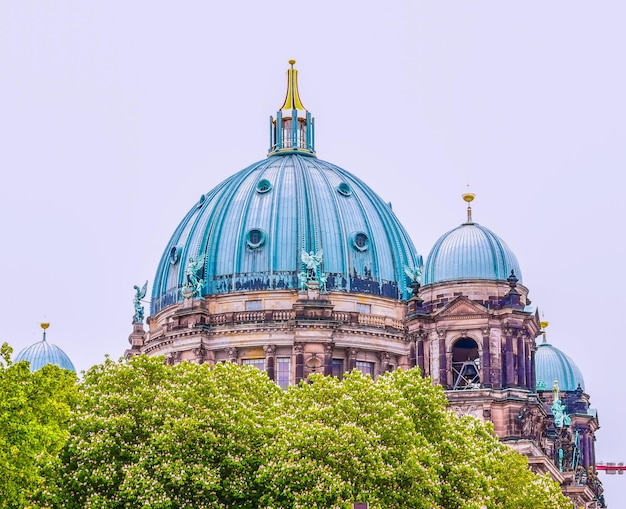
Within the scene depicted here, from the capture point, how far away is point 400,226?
453ft

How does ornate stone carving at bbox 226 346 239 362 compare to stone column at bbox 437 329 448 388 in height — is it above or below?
above

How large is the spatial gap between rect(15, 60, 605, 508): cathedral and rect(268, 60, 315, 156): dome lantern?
17cm

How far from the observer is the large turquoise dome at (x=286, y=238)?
426 ft

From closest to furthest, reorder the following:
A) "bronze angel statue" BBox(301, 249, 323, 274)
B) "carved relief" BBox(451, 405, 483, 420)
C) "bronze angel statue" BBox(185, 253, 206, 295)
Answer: "carved relief" BBox(451, 405, 483, 420)
"bronze angel statue" BBox(301, 249, 323, 274)
"bronze angel statue" BBox(185, 253, 206, 295)

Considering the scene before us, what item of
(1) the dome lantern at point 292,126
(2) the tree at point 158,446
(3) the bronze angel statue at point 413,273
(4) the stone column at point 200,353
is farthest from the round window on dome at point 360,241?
(2) the tree at point 158,446

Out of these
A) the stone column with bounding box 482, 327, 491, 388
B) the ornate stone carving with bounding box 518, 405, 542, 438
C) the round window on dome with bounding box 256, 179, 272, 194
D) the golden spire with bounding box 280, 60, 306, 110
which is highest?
the golden spire with bounding box 280, 60, 306, 110

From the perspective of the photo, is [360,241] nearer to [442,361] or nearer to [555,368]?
[442,361]

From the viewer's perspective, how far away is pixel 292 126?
143 meters

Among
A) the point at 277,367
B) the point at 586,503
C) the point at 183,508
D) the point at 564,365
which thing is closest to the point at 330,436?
the point at 183,508

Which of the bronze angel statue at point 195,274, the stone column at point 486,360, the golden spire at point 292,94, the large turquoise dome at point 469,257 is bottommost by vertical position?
the stone column at point 486,360

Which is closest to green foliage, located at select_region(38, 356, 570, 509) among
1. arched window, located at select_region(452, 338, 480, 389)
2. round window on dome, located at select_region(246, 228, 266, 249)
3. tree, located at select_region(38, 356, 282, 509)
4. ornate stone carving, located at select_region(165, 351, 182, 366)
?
tree, located at select_region(38, 356, 282, 509)

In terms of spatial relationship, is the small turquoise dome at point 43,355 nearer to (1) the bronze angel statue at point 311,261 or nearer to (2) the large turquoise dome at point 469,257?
(1) the bronze angel statue at point 311,261

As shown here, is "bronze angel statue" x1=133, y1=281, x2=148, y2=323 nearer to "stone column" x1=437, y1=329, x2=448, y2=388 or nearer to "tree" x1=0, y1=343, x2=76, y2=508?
"stone column" x1=437, y1=329, x2=448, y2=388

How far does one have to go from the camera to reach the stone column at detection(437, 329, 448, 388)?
113125 millimetres
